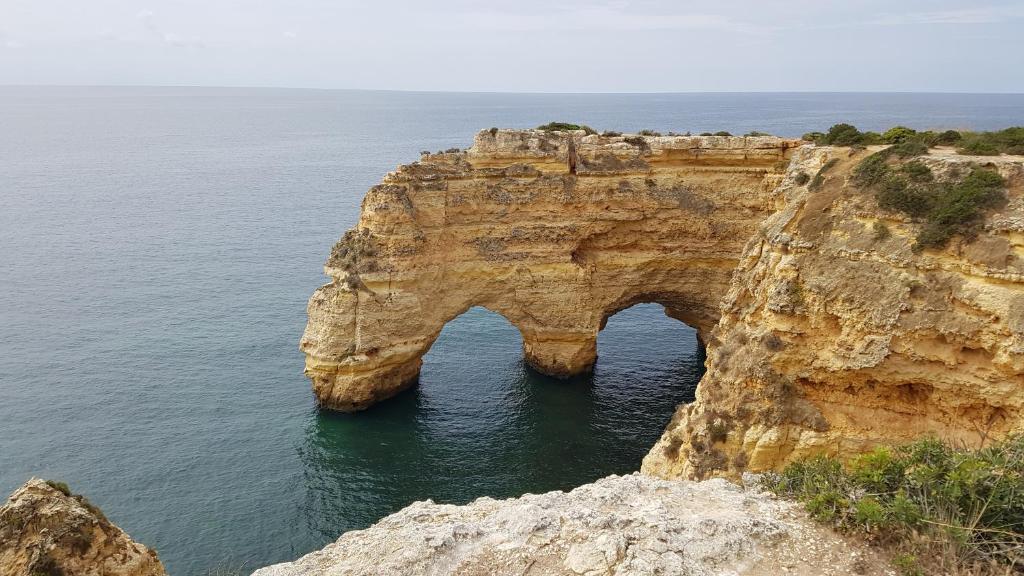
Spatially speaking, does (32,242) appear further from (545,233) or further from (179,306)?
(545,233)

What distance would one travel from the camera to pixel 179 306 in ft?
152

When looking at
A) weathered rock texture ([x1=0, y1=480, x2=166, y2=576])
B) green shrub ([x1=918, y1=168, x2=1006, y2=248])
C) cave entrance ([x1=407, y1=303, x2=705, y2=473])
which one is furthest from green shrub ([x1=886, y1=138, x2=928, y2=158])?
weathered rock texture ([x1=0, y1=480, x2=166, y2=576])

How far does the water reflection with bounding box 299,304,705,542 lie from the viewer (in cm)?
2788

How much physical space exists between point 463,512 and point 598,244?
2512 cm

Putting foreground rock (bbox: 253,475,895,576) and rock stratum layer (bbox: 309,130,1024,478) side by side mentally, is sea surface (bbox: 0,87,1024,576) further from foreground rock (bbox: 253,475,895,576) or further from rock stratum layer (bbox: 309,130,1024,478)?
foreground rock (bbox: 253,475,895,576)

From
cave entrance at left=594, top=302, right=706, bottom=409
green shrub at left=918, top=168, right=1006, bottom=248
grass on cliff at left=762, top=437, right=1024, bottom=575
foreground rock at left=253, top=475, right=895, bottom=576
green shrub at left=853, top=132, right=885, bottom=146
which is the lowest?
cave entrance at left=594, top=302, right=706, bottom=409

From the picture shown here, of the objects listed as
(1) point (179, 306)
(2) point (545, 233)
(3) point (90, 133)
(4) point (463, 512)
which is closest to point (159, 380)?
(1) point (179, 306)

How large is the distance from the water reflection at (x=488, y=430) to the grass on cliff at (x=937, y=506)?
664 inches

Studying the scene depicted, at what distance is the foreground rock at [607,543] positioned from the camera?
11.0 m

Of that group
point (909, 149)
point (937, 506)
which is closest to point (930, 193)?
point (909, 149)

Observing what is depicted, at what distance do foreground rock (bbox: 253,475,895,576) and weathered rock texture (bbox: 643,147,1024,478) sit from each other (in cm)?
722

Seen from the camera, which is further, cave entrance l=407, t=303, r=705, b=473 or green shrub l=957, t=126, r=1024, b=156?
cave entrance l=407, t=303, r=705, b=473

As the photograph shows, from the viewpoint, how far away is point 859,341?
18953 millimetres

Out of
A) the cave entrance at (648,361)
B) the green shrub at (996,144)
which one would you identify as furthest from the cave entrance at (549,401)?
the green shrub at (996,144)
